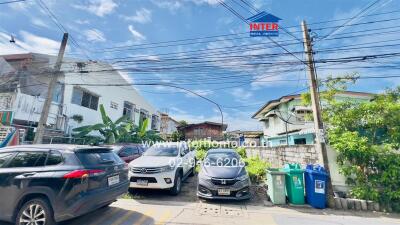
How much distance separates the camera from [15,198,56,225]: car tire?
401 cm

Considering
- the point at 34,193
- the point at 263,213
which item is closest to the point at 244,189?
the point at 263,213

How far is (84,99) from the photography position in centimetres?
1769

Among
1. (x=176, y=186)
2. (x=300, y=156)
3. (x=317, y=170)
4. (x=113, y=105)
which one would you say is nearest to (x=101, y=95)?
(x=113, y=105)

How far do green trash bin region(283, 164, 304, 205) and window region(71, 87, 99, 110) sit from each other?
15.8m

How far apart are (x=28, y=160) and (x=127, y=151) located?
5718 mm

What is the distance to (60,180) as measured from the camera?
403 centimetres

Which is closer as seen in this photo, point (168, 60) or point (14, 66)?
point (168, 60)

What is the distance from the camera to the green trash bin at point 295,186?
6.57 m

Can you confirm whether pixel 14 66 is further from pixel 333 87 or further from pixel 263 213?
pixel 333 87

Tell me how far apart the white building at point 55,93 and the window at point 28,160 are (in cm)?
705

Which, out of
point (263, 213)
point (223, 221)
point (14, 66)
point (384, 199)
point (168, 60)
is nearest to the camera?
point (223, 221)

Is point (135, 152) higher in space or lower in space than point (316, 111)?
lower

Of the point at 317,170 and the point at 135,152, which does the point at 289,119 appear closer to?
the point at 317,170

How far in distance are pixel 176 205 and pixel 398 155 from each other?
6.73 m
